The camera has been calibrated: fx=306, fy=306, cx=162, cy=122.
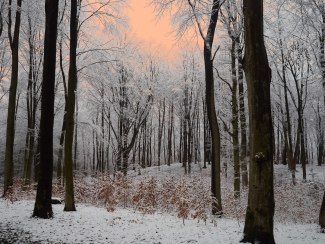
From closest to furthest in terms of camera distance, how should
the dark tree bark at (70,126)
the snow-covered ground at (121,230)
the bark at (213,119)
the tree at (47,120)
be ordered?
1. the snow-covered ground at (121,230)
2. the tree at (47,120)
3. the dark tree bark at (70,126)
4. the bark at (213,119)

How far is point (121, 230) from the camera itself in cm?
721

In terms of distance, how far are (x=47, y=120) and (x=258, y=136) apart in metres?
6.05

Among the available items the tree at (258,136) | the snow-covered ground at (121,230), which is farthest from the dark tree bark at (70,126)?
the tree at (258,136)

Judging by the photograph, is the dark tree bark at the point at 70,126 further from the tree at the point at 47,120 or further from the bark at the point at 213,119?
the bark at the point at 213,119

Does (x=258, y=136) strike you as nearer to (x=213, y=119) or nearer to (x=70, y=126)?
(x=213, y=119)

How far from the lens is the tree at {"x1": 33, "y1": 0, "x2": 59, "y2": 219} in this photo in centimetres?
855

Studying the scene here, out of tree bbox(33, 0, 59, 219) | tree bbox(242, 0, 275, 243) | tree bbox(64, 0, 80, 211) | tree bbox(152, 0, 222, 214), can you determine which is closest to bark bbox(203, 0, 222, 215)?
tree bbox(152, 0, 222, 214)

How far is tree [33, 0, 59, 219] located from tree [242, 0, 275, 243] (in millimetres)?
5647

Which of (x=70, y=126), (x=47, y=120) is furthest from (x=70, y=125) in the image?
(x=47, y=120)

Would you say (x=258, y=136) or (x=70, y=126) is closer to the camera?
(x=258, y=136)

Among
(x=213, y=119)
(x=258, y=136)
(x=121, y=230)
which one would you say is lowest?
(x=121, y=230)

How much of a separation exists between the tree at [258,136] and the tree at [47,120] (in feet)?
18.5

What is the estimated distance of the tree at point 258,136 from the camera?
5312mm

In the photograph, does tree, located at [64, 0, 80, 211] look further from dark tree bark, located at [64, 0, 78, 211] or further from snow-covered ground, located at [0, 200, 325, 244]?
snow-covered ground, located at [0, 200, 325, 244]
